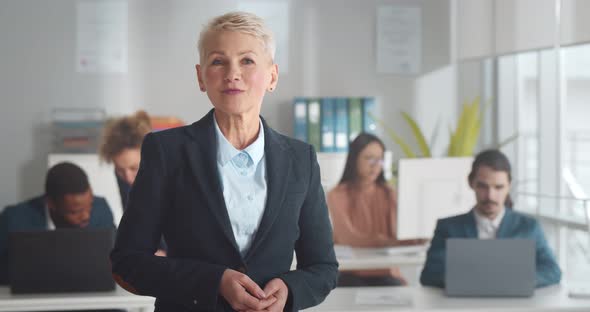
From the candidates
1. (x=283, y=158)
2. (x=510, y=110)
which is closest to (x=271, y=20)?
(x=510, y=110)

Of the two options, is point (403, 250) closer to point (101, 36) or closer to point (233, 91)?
point (101, 36)

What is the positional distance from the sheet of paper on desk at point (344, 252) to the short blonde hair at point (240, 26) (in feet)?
10.2

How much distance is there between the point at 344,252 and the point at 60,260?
1781 mm

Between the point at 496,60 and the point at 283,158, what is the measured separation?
5.04m

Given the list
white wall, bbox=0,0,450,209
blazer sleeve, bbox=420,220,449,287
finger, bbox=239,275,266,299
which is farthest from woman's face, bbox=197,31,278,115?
white wall, bbox=0,0,450,209

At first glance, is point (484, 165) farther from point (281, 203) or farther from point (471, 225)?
point (281, 203)

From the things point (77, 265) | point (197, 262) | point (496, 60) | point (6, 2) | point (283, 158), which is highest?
point (6, 2)

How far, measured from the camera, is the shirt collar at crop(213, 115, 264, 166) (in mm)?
1118

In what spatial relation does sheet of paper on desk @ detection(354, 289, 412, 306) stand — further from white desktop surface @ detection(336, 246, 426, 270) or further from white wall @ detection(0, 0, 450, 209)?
white wall @ detection(0, 0, 450, 209)

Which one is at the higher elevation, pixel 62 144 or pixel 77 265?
pixel 62 144

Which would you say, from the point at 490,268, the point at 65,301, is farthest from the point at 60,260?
the point at 490,268

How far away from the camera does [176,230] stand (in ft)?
3.59

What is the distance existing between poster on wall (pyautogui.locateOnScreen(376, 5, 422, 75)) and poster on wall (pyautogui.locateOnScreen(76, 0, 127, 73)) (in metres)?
1.82

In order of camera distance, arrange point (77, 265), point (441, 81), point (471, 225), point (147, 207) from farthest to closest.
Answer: point (441, 81) → point (471, 225) → point (77, 265) → point (147, 207)
